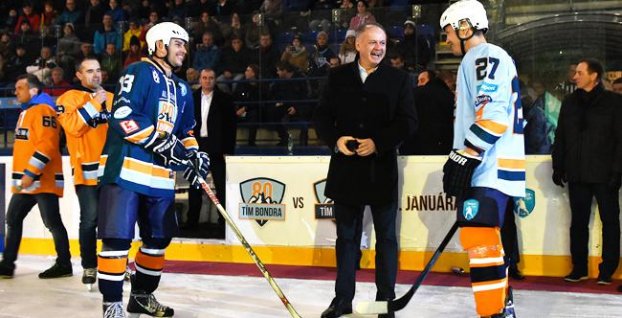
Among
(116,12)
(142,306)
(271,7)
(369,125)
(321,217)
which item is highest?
(116,12)

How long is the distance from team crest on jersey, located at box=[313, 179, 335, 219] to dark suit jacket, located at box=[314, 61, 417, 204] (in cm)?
179

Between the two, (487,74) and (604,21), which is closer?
(487,74)

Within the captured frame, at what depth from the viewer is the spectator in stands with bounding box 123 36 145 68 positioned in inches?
338

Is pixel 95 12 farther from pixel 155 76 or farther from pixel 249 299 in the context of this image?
pixel 155 76

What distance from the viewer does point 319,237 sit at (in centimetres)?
596

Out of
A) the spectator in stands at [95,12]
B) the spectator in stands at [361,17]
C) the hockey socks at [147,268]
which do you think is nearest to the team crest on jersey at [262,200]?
the hockey socks at [147,268]

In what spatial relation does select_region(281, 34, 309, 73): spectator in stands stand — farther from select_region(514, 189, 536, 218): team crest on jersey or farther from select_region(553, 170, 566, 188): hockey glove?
select_region(553, 170, 566, 188): hockey glove

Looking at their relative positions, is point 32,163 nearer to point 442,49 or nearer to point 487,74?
point 487,74

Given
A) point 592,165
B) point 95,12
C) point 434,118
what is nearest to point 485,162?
point 592,165

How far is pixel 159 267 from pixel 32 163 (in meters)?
1.73

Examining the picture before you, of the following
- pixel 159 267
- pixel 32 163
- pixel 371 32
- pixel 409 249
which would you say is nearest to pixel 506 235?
pixel 409 249

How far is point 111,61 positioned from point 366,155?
17.6 feet

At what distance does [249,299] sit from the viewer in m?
4.68

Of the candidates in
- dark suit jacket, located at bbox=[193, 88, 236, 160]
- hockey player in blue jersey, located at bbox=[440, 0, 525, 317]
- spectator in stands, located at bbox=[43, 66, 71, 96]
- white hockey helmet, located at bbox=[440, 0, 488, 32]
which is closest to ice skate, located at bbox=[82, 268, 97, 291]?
dark suit jacket, located at bbox=[193, 88, 236, 160]
